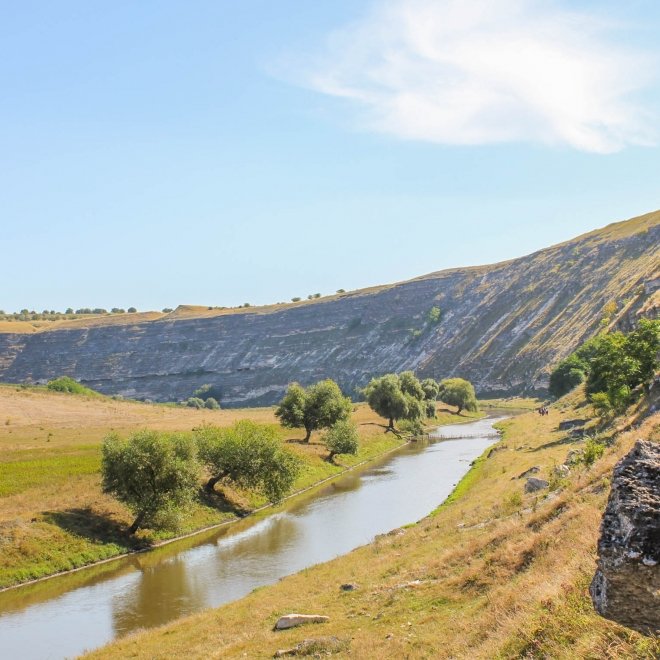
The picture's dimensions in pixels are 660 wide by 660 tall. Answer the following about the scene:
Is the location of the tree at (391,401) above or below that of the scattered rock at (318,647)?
below

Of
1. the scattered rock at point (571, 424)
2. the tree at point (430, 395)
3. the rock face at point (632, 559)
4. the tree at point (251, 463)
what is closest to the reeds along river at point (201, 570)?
the tree at point (251, 463)

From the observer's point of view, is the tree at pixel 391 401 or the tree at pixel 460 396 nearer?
the tree at pixel 391 401

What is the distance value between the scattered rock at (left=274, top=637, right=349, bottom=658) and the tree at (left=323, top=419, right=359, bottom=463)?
57006mm

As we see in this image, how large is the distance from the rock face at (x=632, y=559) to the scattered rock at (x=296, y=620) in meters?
13.6

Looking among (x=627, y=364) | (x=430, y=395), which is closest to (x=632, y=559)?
(x=627, y=364)

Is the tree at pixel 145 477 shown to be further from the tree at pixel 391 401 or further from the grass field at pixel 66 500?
the tree at pixel 391 401

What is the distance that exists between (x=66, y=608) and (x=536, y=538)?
25147mm

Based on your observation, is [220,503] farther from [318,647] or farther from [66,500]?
[318,647]

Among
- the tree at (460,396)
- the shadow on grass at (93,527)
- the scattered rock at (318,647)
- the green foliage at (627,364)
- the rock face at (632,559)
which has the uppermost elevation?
the rock face at (632,559)

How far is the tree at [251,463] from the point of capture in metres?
54.9

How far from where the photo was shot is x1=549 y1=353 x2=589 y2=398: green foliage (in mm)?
110688

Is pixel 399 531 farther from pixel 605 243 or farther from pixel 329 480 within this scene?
pixel 605 243

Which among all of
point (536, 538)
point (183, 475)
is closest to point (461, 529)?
point (536, 538)

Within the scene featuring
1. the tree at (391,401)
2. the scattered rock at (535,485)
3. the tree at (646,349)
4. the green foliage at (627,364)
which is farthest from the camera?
the tree at (391,401)
